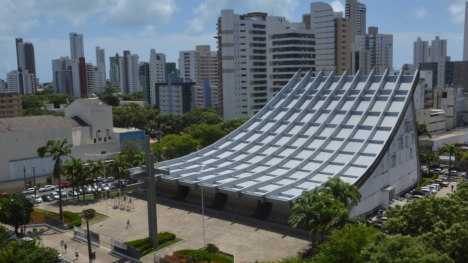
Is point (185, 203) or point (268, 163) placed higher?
point (268, 163)

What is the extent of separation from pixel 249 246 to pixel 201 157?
23.0 meters

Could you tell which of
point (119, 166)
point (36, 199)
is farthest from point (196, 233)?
point (36, 199)

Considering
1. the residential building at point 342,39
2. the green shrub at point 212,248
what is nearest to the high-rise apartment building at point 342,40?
the residential building at point 342,39

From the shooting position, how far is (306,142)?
185 ft

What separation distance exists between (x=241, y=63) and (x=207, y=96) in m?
47.1

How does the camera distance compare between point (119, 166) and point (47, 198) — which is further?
point (119, 166)

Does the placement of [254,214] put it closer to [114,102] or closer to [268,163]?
[268,163]

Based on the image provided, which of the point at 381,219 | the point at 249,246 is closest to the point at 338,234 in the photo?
the point at 249,246

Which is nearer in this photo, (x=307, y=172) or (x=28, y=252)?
(x=28, y=252)

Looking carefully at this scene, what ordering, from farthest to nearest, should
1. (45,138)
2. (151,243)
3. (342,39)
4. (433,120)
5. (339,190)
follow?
(342,39), (433,120), (45,138), (151,243), (339,190)

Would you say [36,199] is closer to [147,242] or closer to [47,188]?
[47,188]

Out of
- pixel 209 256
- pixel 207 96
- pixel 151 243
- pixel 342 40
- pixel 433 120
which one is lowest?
pixel 151 243

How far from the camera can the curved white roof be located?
48.6 metres

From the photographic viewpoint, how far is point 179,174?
177ft
